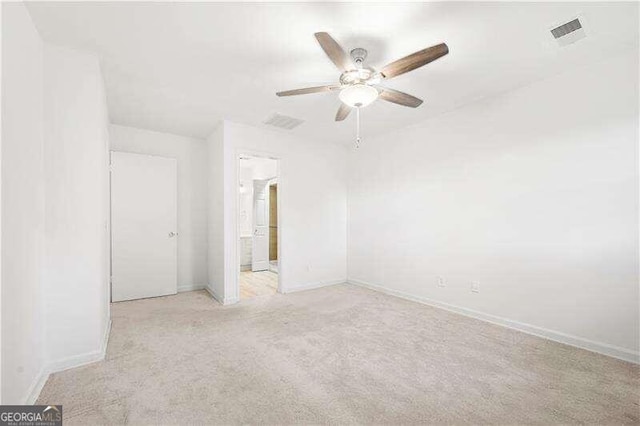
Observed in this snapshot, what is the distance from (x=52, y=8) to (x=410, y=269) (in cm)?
446

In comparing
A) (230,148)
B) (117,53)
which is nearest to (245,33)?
(117,53)

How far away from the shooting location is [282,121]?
13.0ft

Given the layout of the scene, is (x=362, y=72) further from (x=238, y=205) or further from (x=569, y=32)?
(x=238, y=205)

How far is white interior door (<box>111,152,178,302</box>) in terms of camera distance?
4.00 meters

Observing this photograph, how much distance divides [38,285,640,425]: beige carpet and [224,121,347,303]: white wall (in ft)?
4.29

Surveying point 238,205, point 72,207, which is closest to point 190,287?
point 238,205

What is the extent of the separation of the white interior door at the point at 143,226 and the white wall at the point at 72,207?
6.18 feet

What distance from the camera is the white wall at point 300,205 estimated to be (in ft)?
13.0

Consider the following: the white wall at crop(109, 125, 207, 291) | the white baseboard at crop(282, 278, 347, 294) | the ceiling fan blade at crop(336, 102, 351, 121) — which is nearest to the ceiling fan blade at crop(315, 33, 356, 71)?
the ceiling fan blade at crop(336, 102, 351, 121)

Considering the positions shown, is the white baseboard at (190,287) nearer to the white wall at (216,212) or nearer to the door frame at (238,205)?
the white wall at (216,212)

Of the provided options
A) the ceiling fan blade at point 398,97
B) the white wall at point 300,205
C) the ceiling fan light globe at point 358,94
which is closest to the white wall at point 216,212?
the white wall at point 300,205

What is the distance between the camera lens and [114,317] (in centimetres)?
332

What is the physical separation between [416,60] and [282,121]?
2.40 m

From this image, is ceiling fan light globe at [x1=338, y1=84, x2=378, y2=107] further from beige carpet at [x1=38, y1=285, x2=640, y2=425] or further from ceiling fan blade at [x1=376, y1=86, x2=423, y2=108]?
beige carpet at [x1=38, y1=285, x2=640, y2=425]
